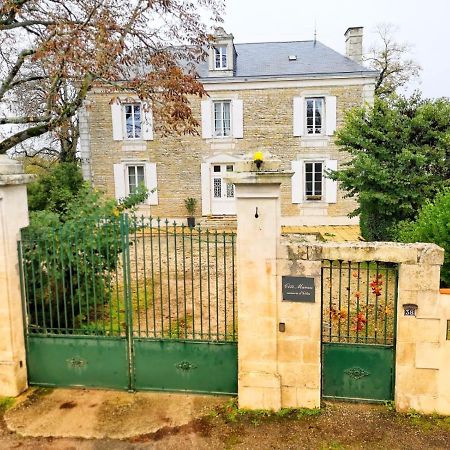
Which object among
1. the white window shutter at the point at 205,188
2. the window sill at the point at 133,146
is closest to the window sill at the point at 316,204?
the white window shutter at the point at 205,188

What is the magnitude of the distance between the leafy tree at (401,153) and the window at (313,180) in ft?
23.9

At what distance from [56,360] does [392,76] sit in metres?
25.8

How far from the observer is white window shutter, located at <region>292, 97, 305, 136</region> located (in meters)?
18.1

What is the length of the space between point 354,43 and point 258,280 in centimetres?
1717

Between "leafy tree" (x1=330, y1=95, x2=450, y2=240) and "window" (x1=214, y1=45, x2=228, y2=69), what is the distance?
8.67 metres

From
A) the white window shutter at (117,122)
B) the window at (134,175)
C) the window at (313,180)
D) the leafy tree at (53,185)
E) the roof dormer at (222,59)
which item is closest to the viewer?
the leafy tree at (53,185)

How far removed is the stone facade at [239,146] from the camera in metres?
18.1

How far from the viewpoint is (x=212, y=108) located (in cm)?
1845

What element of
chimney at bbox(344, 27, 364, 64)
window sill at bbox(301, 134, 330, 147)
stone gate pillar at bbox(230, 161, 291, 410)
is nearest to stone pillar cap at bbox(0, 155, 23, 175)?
stone gate pillar at bbox(230, 161, 291, 410)

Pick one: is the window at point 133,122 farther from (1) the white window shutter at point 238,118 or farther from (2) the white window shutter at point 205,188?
(1) the white window shutter at point 238,118

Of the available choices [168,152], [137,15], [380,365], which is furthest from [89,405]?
[168,152]

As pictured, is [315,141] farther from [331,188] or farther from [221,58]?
[221,58]

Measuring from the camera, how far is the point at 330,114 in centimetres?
1802

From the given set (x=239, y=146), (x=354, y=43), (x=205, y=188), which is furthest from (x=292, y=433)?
(x=354, y=43)
